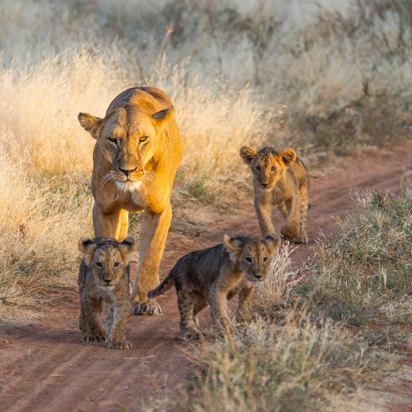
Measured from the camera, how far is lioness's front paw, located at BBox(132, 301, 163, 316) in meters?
6.24

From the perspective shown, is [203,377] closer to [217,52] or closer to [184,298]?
[184,298]

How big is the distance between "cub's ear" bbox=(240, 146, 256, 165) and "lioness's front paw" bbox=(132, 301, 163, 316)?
2592mm

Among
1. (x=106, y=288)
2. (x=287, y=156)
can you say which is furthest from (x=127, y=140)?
(x=287, y=156)

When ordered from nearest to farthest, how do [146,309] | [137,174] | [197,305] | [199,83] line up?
1. [197,305]
2. [137,174]
3. [146,309]
4. [199,83]

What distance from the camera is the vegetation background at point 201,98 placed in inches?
272

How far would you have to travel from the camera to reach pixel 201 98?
12.3 m

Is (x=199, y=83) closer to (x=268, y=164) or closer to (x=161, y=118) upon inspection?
(x=268, y=164)

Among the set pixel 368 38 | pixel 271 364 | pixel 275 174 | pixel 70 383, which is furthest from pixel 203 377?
pixel 368 38

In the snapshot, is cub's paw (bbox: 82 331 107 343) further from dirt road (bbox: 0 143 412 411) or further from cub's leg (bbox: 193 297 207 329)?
cub's leg (bbox: 193 297 207 329)

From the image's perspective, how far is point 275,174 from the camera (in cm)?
823

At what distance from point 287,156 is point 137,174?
2900 millimetres

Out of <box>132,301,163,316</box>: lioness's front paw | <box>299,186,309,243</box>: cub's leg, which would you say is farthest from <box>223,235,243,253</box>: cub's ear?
<box>299,186,309,243</box>: cub's leg

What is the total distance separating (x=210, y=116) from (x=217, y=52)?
667 cm

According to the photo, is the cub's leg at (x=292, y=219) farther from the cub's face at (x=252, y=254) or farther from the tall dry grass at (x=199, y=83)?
the cub's face at (x=252, y=254)
